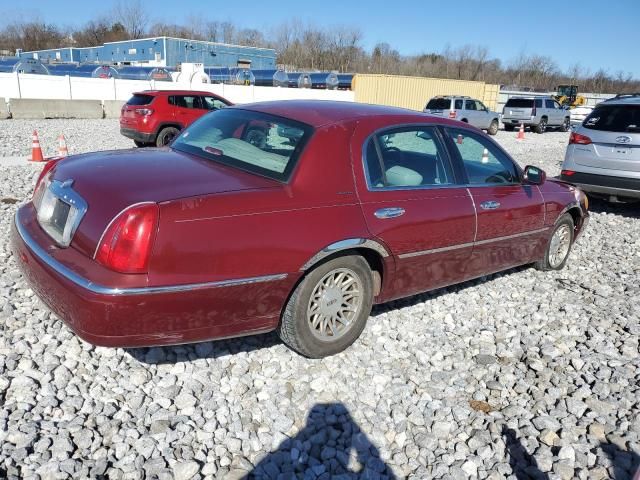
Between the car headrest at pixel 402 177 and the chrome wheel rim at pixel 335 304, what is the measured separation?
0.72 m

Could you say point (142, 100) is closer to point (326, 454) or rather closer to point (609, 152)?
point (609, 152)

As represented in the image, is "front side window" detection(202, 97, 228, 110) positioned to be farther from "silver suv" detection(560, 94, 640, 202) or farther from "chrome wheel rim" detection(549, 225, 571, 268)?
"chrome wheel rim" detection(549, 225, 571, 268)

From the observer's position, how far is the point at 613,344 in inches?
161

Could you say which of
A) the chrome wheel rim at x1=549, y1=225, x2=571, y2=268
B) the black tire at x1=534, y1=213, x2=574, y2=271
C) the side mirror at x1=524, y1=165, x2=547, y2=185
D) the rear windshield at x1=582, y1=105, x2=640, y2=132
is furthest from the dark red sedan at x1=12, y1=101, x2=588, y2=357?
the rear windshield at x1=582, y1=105, x2=640, y2=132

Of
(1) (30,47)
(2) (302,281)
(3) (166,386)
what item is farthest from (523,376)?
(1) (30,47)

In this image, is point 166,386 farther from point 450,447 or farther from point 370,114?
point 370,114

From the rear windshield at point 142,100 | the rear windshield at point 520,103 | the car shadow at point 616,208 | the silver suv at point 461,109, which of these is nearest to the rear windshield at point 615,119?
the car shadow at point 616,208

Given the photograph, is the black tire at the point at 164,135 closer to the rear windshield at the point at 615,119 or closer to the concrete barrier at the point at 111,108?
the rear windshield at the point at 615,119

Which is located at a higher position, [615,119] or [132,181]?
[615,119]

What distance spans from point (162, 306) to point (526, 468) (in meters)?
2.04

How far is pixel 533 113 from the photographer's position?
999 inches

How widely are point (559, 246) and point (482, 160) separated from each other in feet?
5.61

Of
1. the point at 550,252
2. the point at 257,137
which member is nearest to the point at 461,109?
the point at 550,252

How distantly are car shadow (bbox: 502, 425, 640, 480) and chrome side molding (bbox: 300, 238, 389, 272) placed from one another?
4.32ft
